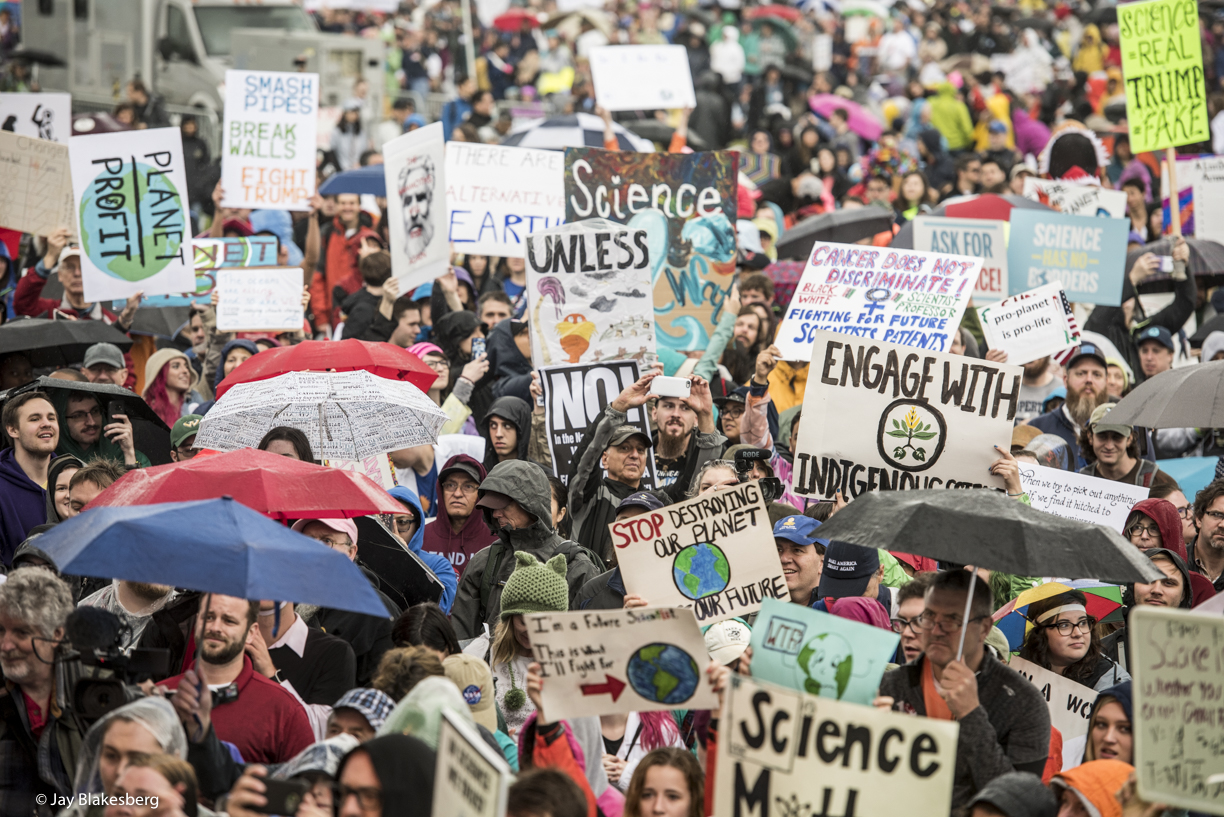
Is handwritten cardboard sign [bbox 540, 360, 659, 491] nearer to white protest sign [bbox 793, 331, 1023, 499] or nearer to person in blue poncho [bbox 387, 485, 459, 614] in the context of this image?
person in blue poncho [bbox 387, 485, 459, 614]

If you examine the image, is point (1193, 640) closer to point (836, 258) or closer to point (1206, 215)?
point (836, 258)

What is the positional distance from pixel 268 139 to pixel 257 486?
7179 mm

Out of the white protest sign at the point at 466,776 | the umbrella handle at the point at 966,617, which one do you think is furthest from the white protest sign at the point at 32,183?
the white protest sign at the point at 466,776

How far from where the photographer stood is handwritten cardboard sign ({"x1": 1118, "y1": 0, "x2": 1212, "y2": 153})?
10859mm

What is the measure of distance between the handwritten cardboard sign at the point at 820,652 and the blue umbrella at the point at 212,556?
118 centimetres

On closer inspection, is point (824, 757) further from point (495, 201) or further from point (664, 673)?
point (495, 201)

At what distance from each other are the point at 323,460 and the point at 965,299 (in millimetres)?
3639

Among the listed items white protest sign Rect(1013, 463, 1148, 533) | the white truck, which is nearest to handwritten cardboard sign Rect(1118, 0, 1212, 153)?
white protest sign Rect(1013, 463, 1148, 533)

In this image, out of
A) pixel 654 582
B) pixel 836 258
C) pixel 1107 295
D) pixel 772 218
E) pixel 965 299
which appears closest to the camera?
pixel 654 582

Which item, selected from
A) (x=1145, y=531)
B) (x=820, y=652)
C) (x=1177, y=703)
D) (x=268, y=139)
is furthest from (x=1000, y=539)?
(x=268, y=139)

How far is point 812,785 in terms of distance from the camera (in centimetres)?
409

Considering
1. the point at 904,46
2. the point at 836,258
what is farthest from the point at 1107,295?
the point at 904,46

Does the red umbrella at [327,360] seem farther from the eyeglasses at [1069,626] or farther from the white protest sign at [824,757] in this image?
the white protest sign at [824,757]

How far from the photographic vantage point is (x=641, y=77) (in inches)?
591
